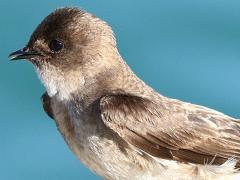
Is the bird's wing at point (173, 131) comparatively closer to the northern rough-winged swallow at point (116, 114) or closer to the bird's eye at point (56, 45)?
the northern rough-winged swallow at point (116, 114)

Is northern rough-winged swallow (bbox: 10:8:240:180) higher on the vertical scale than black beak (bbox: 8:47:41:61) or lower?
lower

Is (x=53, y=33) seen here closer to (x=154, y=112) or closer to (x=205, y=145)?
(x=154, y=112)

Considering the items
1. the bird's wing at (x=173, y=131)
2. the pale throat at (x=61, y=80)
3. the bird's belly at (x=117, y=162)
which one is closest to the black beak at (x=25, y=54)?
the pale throat at (x=61, y=80)

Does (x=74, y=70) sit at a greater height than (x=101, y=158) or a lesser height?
greater

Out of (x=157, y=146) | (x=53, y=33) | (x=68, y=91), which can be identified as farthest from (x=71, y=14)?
(x=157, y=146)

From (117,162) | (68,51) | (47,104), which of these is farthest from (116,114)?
(47,104)

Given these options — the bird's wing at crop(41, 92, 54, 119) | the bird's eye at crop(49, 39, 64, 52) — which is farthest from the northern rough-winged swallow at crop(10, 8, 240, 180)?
the bird's wing at crop(41, 92, 54, 119)

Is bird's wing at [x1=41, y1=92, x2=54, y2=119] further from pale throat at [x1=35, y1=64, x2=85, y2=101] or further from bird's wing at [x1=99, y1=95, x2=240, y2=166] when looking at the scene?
bird's wing at [x1=99, y1=95, x2=240, y2=166]
